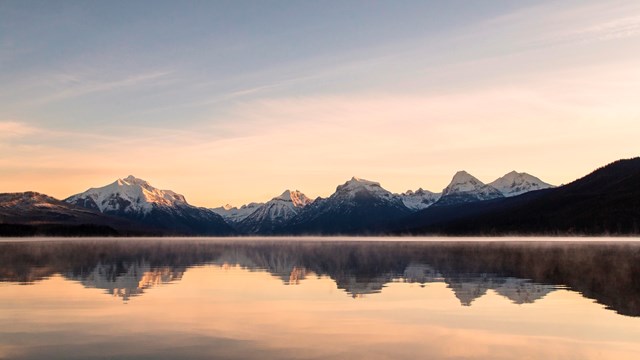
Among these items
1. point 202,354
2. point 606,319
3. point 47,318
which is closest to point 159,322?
point 47,318

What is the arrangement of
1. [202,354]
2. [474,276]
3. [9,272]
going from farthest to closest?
[9,272] < [474,276] < [202,354]

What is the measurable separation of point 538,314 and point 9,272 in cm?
5672

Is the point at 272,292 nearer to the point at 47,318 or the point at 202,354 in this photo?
the point at 47,318

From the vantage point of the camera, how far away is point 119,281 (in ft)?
197

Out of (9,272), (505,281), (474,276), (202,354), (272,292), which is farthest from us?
(9,272)

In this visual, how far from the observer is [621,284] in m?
51.4

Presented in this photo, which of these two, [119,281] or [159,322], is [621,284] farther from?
[119,281]

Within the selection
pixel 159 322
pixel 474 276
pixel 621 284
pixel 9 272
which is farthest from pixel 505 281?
pixel 9 272

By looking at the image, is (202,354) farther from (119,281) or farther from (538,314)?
(119,281)

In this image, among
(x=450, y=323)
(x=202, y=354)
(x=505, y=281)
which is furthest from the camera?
(x=505, y=281)

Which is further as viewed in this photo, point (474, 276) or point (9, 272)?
point (9, 272)

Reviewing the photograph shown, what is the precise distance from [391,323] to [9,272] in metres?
51.8

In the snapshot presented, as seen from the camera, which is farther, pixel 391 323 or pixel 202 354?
pixel 391 323

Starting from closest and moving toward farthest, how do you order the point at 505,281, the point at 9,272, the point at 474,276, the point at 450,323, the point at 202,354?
the point at 202,354 < the point at 450,323 < the point at 505,281 < the point at 474,276 < the point at 9,272
